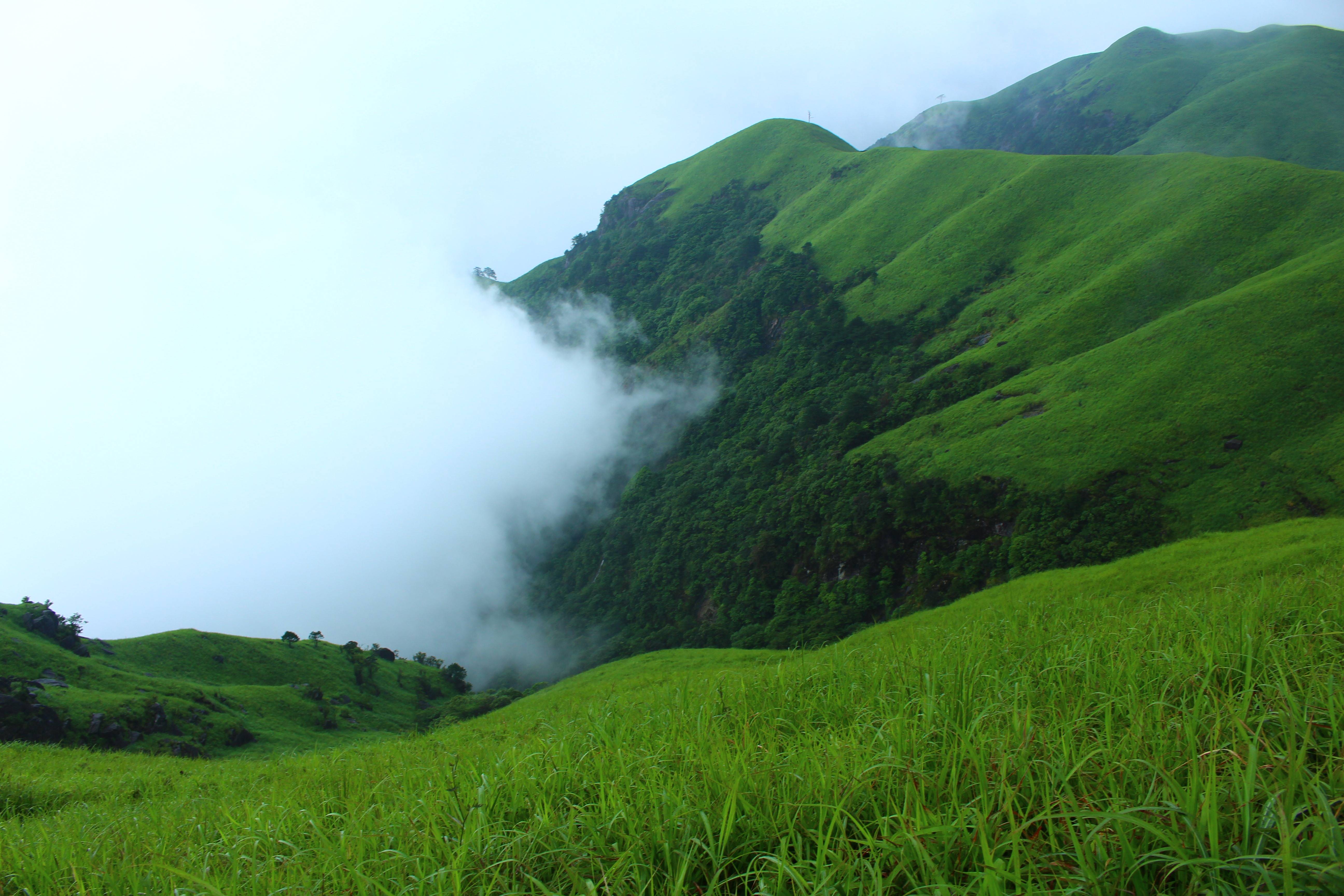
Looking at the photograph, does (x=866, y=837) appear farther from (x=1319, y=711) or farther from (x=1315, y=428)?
(x=1315, y=428)

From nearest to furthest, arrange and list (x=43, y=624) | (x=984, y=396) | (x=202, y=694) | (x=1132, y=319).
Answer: (x=202, y=694) < (x=43, y=624) < (x=1132, y=319) < (x=984, y=396)

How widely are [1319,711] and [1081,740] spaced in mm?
1231

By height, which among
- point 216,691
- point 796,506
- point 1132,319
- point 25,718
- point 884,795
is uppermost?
point 1132,319

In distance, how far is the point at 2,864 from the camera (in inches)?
198

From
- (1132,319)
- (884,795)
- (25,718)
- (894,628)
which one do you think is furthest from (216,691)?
(1132,319)

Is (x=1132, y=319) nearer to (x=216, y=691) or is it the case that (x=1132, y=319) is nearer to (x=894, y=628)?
(x=894, y=628)

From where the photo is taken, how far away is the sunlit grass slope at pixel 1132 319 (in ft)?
175

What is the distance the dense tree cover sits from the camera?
63625 millimetres

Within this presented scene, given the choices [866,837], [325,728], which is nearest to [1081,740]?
[866,837]

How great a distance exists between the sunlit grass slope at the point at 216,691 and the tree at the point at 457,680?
12.3 ft

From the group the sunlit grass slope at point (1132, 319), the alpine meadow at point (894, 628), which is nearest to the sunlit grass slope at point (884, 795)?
the alpine meadow at point (894, 628)

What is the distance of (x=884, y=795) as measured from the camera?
3.80 metres

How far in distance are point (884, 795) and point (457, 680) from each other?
329 feet

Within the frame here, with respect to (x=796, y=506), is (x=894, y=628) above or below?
above
